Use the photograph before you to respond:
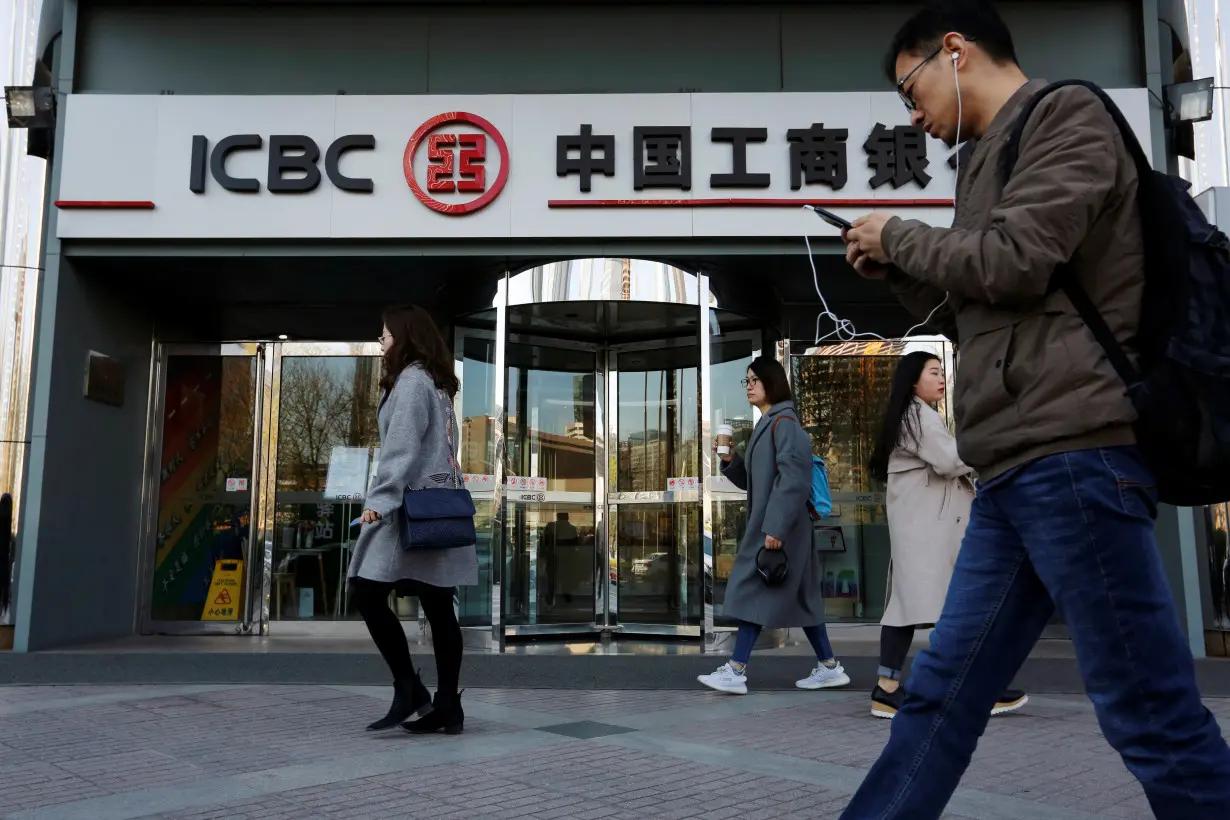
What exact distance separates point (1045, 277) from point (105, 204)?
23.4 feet

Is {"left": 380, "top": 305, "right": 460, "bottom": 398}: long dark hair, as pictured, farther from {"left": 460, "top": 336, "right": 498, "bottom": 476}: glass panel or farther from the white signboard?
{"left": 460, "top": 336, "right": 498, "bottom": 476}: glass panel

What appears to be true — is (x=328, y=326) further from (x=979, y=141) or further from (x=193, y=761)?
(x=979, y=141)

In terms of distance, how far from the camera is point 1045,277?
1885 mm

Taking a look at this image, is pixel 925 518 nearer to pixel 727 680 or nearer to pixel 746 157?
pixel 727 680

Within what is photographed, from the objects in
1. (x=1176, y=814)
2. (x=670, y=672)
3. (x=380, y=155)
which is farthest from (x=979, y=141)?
(x=380, y=155)

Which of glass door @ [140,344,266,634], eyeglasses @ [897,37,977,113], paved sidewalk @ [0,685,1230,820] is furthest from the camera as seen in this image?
glass door @ [140,344,266,634]

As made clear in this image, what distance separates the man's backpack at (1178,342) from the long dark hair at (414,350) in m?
3.20

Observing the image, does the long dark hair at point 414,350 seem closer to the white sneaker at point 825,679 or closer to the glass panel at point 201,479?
the white sneaker at point 825,679

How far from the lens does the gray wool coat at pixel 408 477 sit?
434 centimetres

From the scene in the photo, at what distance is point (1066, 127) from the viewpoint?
195 centimetres

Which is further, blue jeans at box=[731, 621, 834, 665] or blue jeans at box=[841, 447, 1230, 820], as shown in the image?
blue jeans at box=[731, 621, 834, 665]

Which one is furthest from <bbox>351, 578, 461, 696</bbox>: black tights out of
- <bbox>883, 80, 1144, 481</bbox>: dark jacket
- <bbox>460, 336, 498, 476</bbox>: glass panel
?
<bbox>460, 336, 498, 476</bbox>: glass panel

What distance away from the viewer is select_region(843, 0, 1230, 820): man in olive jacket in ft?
5.94

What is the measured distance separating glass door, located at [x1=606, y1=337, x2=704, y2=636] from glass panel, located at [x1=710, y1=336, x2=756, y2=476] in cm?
32
